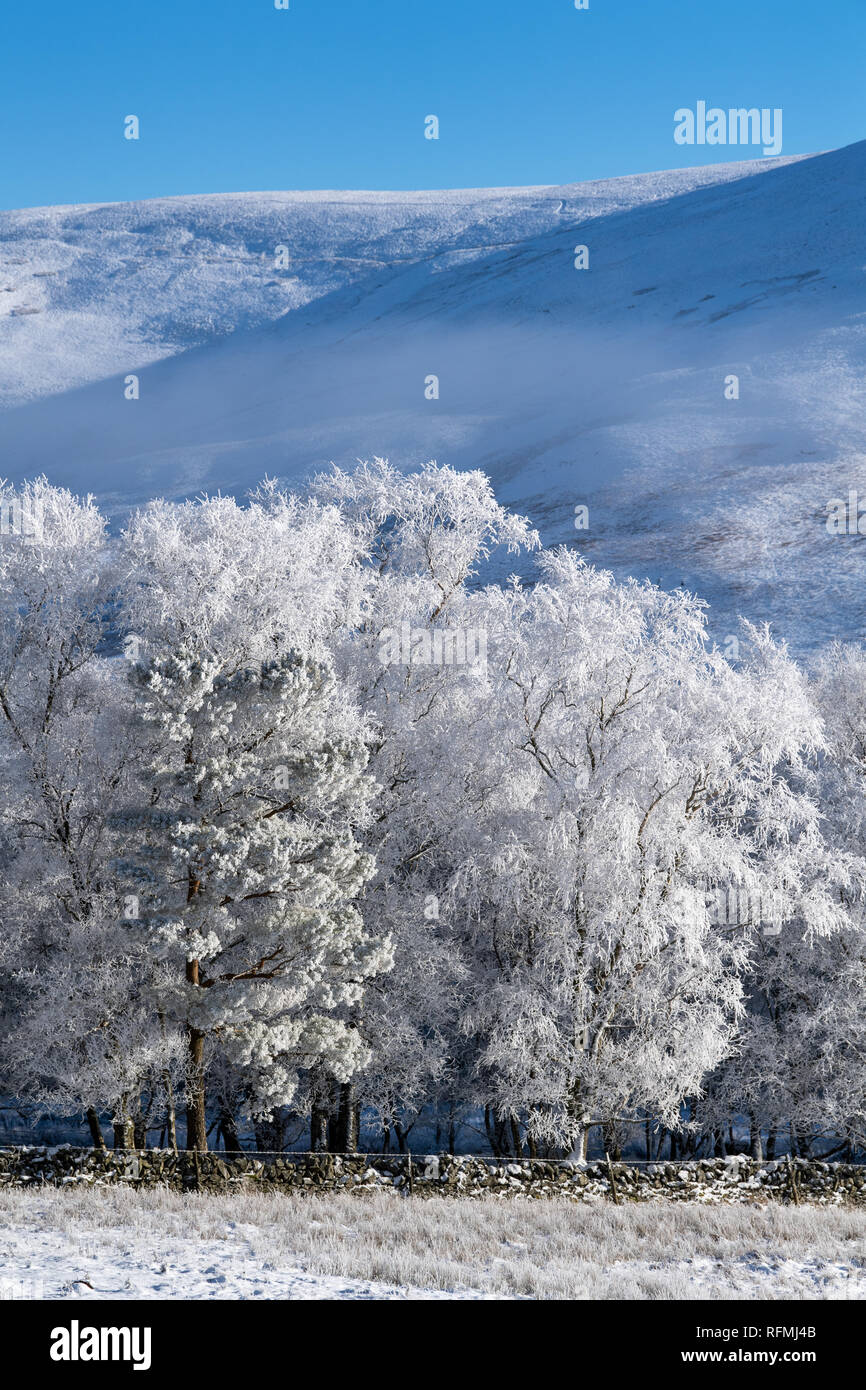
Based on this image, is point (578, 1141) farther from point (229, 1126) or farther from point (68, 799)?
point (68, 799)

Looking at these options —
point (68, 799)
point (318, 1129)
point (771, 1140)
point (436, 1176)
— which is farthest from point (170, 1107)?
point (771, 1140)

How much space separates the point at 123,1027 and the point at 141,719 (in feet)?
27.0

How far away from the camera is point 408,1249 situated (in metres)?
12.7

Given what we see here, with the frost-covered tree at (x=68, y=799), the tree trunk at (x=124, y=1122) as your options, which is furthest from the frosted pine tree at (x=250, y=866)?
the tree trunk at (x=124, y=1122)

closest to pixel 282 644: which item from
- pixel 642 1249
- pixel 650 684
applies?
pixel 650 684

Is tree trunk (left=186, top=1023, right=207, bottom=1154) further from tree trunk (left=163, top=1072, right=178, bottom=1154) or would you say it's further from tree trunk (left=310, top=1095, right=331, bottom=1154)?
tree trunk (left=310, top=1095, right=331, bottom=1154)

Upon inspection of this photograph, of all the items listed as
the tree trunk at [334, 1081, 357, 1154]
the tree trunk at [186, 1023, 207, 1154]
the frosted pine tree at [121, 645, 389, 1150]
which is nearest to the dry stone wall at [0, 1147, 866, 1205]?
the tree trunk at [186, 1023, 207, 1154]

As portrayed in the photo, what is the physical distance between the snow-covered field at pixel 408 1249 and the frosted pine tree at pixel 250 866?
4217 mm

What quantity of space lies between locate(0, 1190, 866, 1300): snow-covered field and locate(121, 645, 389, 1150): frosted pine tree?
13.8 ft

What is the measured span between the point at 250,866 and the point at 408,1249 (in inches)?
295

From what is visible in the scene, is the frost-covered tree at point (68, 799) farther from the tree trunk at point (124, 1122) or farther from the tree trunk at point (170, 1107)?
the tree trunk at point (170, 1107)

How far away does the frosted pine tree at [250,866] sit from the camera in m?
18.0

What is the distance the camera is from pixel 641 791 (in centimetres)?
2283
